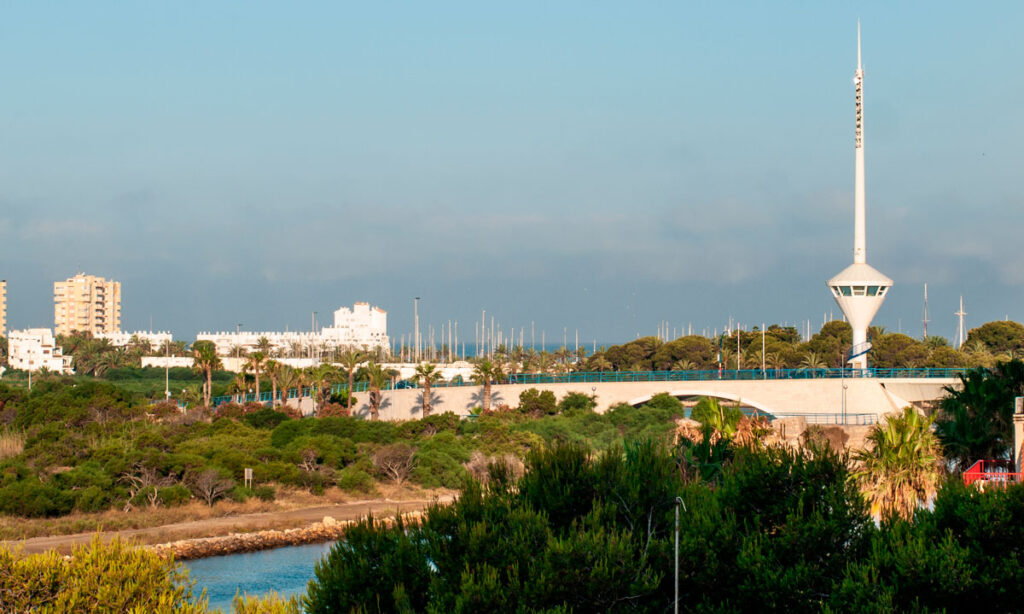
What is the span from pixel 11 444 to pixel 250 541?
908 inches

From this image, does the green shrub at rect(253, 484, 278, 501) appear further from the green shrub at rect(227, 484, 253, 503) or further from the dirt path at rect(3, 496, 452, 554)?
the dirt path at rect(3, 496, 452, 554)

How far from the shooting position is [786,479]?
16.8 meters

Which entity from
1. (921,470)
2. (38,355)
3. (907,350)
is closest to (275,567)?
(921,470)

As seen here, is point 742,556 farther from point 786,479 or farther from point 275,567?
point 275,567

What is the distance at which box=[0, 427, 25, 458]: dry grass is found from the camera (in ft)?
178

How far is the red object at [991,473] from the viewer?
850 inches

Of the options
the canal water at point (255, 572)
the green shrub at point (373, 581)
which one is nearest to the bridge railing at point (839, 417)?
the canal water at point (255, 572)

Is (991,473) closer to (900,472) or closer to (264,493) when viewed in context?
A: (900,472)

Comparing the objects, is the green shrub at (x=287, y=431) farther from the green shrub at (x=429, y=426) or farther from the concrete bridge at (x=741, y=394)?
the concrete bridge at (x=741, y=394)

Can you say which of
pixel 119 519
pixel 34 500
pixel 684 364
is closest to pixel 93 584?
pixel 119 519

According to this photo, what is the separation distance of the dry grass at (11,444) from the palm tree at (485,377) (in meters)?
30.0

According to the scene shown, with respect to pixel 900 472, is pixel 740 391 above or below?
below

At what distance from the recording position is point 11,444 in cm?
5578

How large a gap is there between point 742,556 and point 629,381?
198 ft
